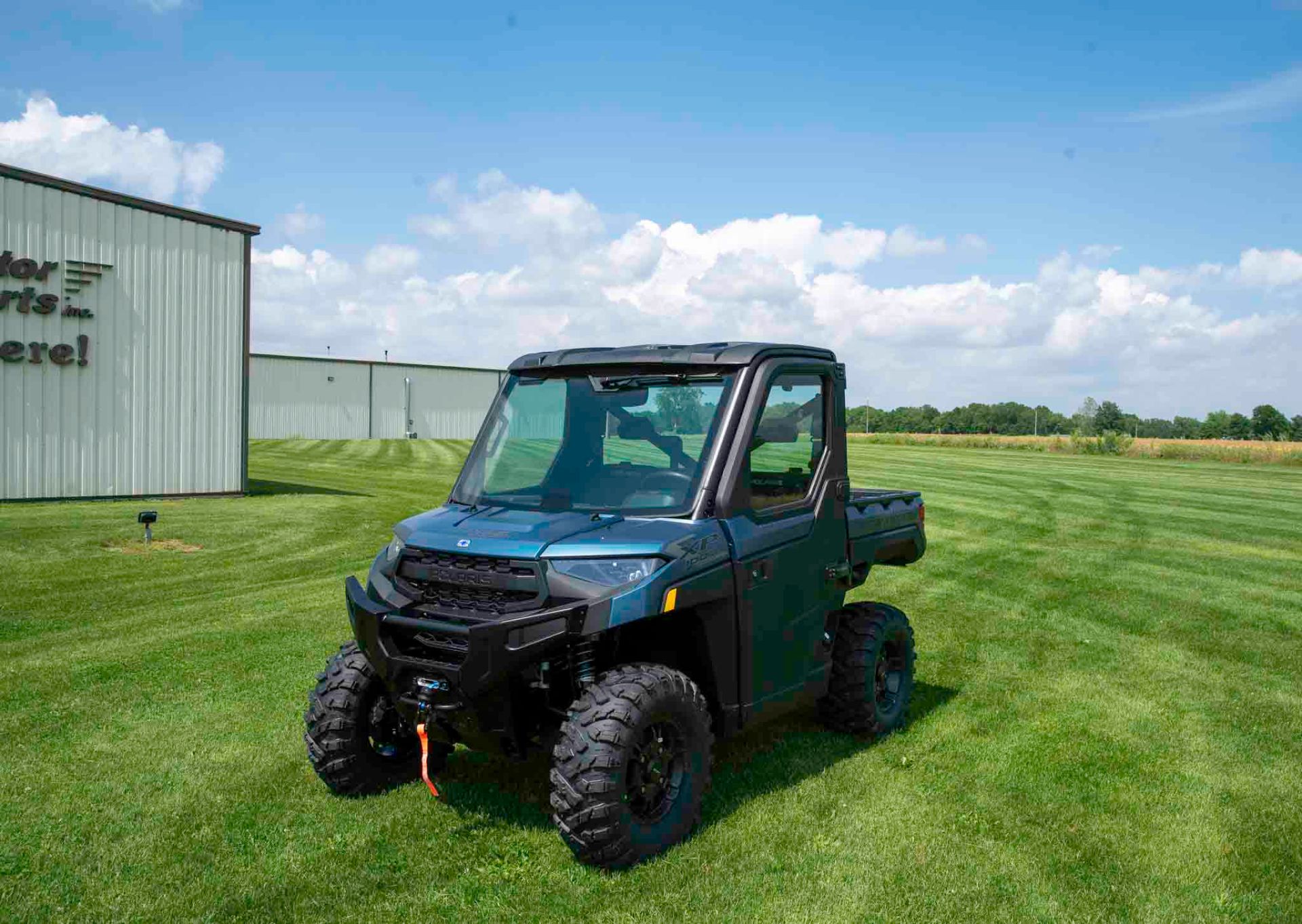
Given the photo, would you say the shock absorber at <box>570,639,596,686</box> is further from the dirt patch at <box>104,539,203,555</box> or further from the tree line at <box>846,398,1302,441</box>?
the tree line at <box>846,398,1302,441</box>

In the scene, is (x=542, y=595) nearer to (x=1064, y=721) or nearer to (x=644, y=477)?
(x=644, y=477)

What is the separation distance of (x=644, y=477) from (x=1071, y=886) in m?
2.79

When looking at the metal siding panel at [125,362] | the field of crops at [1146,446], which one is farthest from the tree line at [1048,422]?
the metal siding panel at [125,362]

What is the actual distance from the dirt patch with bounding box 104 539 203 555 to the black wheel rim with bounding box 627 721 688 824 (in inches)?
464

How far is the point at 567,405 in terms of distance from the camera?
573cm

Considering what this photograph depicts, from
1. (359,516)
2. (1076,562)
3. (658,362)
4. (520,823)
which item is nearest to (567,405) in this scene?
(658,362)

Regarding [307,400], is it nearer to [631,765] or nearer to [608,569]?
[608,569]

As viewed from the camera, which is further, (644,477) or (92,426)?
(92,426)

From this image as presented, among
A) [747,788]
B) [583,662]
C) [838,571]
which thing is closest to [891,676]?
[838,571]

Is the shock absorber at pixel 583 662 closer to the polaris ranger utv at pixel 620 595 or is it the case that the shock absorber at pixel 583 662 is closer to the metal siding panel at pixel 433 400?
the polaris ranger utv at pixel 620 595

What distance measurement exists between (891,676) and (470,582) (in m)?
3.45

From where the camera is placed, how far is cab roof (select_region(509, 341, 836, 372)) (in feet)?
17.7

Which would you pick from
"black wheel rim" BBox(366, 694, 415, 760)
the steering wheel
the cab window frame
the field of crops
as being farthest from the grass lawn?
the field of crops

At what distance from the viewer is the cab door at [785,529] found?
5.20m
